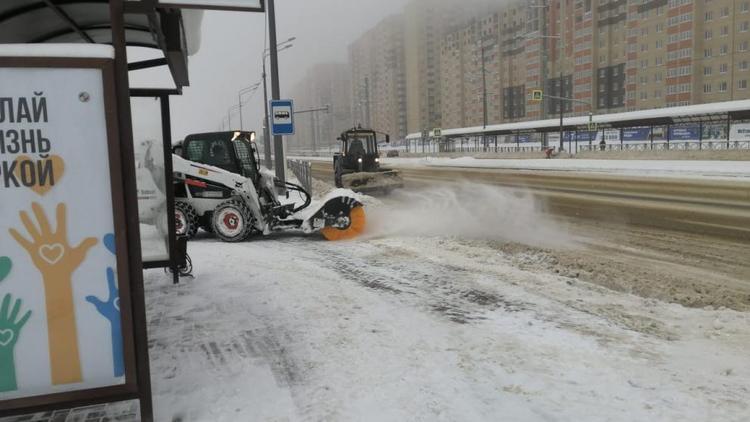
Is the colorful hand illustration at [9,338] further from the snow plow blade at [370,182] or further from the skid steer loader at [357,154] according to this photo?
the skid steer loader at [357,154]

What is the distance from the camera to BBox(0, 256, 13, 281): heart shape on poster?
125 inches

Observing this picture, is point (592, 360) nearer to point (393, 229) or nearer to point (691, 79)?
point (393, 229)

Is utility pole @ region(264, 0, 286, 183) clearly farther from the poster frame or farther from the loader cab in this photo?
the poster frame

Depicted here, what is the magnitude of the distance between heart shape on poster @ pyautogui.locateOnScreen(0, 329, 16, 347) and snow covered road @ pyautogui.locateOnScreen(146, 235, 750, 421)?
1.07 metres

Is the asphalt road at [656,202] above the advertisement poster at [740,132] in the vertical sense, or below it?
below

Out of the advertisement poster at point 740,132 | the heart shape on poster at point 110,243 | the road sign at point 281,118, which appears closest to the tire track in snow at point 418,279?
the heart shape on poster at point 110,243

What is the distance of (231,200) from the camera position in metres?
10.8

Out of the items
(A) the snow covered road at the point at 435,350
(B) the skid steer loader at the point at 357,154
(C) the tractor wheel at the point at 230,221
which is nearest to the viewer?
(A) the snow covered road at the point at 435,350

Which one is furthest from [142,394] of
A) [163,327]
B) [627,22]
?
[627,22]

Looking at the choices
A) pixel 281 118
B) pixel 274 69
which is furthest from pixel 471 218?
pixel 274 69

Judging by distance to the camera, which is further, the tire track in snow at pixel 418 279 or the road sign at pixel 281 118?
the road sign at pixel 281 118

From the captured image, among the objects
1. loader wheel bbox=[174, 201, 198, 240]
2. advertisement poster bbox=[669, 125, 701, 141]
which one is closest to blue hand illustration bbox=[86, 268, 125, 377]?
loader wheel bbox=[174, 201, 198, 240]

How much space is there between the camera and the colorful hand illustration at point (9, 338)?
321 centimetres

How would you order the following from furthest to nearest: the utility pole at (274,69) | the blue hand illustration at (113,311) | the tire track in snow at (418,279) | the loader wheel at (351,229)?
the utility pole at (274,69) < the loader wheel at (351,229) < the tire track in snow at (418,279) < the blue hand illustration at (113,311)
